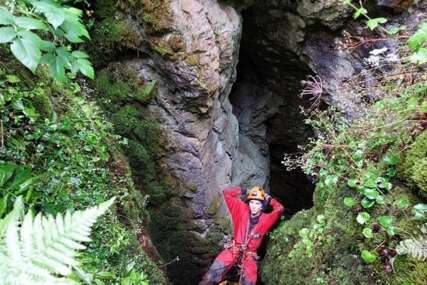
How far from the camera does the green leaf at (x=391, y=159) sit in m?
2.92

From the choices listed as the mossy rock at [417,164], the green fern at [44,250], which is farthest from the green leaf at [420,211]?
the green fern at [44,250]

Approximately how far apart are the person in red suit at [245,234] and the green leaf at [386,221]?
303 cm

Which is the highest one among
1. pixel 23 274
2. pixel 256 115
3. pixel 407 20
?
pixel 23 274

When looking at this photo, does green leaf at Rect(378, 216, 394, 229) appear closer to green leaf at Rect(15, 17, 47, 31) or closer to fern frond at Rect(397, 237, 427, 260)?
fern frond at Rect(397, 237, 427, 260)

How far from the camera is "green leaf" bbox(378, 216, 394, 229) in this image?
2.56m

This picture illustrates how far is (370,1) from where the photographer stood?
249 inches

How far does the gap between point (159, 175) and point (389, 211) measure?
3999 millimetres

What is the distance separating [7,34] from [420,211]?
2319 mm

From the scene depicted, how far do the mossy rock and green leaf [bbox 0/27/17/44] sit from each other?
2.34 metres

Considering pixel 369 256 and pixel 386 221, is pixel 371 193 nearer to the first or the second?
pixel 386 221

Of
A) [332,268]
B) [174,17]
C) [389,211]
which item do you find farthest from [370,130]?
[174,17]

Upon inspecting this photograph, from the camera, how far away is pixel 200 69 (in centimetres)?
574

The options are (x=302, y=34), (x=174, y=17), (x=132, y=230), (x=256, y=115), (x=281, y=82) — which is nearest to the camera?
(x=132, y=230)

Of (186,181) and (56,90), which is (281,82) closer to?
(186,181)
